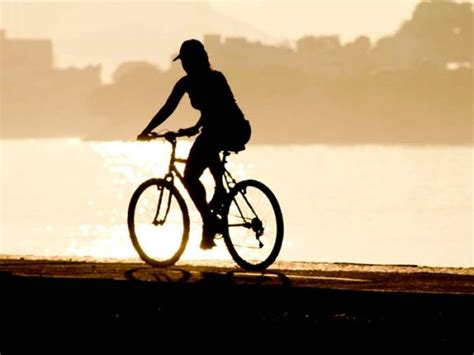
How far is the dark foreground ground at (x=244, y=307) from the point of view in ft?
30.3

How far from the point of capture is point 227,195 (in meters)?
12.1

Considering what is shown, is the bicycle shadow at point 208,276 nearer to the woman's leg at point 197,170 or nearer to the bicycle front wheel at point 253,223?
the bicycle front wheel at point 253,223

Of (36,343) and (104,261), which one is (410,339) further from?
(104,261)

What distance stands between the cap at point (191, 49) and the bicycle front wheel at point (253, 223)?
48.6 inches

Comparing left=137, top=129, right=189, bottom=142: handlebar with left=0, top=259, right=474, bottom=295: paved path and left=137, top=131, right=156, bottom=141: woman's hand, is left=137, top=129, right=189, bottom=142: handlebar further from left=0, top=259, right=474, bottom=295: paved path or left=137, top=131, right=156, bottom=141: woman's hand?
left=0, top=259, right=474, bottom=295: paved path

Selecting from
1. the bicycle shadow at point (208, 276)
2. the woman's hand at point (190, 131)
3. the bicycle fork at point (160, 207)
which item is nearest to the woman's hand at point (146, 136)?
the woman's hand at point (190, 131)

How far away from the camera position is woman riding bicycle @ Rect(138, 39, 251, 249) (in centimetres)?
1183

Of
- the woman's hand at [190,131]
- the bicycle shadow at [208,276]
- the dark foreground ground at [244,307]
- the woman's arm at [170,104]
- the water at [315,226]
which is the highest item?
the water at [315,226]

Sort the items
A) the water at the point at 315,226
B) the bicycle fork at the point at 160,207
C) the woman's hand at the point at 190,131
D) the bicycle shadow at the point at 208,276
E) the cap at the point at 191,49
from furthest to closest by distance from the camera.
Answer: the water at the point at 315,226
the bicycle fork at the point at 160,207
the woman's hand at the point at 190,131
the cap at the point at 191,49
the bicycle shadow at the point at 208,276

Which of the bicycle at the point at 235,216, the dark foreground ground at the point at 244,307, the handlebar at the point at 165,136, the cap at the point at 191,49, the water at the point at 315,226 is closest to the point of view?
the dark foreground ground at the point at 244,307

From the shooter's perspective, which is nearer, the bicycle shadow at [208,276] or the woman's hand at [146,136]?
the bicycle shadow at [208,276]

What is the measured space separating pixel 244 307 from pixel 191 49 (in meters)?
2.91

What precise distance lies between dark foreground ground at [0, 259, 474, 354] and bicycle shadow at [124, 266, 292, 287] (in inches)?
0.5

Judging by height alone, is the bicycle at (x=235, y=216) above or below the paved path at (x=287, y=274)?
above
